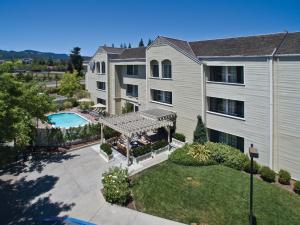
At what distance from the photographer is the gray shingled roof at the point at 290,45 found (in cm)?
1903

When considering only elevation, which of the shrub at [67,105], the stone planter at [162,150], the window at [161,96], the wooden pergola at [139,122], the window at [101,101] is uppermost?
the window at [161,96]

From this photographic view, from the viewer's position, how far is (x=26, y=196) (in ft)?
61.9

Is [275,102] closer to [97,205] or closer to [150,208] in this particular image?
[150,208]

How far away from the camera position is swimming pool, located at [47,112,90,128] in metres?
40.2

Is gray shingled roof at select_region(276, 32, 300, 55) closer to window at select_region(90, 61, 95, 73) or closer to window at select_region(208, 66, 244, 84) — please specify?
window at select_region(208, 66, 244, 84)

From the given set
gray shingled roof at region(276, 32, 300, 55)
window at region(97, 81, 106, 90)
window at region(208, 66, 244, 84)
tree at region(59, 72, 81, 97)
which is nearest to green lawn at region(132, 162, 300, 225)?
window at region(208, 66, 244, 84)

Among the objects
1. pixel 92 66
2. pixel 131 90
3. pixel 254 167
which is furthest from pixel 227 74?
pixel 92 66

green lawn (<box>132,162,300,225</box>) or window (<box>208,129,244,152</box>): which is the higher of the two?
window (<box>208,129,244,152</box>)

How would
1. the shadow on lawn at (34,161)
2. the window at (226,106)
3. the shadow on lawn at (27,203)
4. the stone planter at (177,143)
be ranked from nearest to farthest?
the shadow on lawn at (27,203)
the shadow on lawn at (34,161)
the window at (226,106)
the stone planter at (177,143)

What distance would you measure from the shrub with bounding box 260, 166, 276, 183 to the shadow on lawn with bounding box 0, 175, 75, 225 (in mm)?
14751

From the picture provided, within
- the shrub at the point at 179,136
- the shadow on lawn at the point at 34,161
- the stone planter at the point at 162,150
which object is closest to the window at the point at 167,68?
the shrub at the point at 179,136

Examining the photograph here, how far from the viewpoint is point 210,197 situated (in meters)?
18.0

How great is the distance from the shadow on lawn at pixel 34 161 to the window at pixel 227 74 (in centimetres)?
1640

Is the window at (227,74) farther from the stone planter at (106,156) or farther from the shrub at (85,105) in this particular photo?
the shrub at (85,105)
